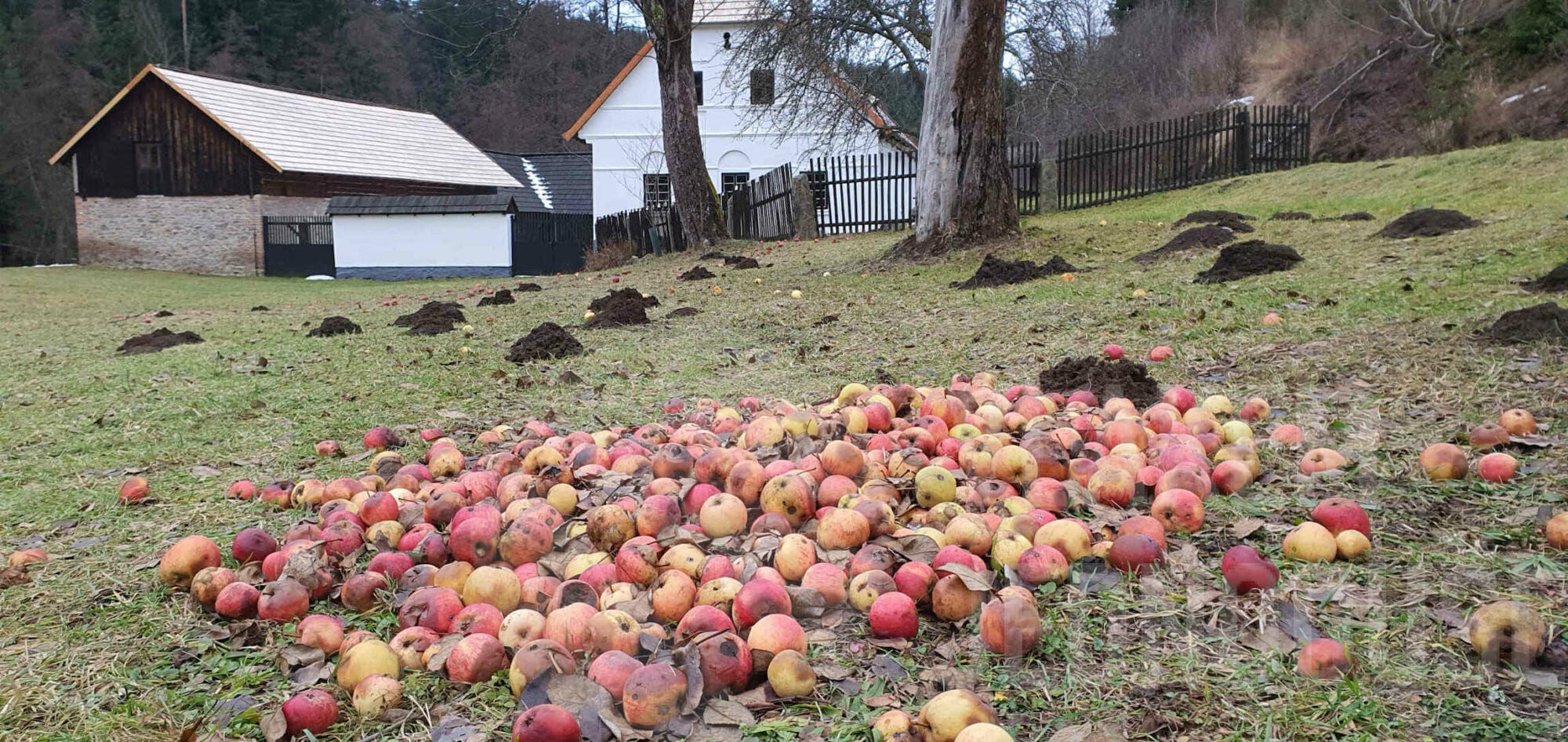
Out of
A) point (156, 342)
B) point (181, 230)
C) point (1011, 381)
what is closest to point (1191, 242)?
point (1011, 381)

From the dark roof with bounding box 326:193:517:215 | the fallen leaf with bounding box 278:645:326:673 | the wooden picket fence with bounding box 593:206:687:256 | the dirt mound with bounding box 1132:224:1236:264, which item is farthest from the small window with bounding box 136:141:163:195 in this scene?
the fallen leaf with bounding box 278:645:326:673

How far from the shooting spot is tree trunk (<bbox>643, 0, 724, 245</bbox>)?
59.6ft

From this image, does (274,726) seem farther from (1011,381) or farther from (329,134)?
(329,134)

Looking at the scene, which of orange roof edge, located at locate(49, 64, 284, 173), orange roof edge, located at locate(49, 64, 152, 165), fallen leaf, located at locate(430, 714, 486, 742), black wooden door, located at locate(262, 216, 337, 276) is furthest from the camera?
orange roof edge, located at locate(49, 64, 152, 165)

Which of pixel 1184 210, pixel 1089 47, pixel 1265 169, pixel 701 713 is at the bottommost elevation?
pixel 701 713

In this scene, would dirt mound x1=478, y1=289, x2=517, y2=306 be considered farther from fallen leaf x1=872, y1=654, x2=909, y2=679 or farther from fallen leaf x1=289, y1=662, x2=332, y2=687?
fallen leaf x1=872, y1=654, x2=909, y2=679

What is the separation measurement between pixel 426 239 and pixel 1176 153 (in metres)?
22.8

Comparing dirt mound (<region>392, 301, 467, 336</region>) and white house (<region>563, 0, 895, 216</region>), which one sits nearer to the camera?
dirt mound (<region>392, 301, 467, 336</region>)

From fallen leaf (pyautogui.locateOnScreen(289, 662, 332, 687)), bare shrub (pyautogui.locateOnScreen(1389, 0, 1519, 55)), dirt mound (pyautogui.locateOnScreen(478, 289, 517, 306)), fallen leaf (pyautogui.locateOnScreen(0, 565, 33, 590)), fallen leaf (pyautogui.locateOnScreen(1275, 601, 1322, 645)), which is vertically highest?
bare shrub (pyautogui.locateOnScreen(1389, 0, 1519, 55))

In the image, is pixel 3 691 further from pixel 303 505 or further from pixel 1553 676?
pixel 1553 676

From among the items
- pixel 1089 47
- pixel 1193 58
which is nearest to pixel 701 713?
pixel 1089 47

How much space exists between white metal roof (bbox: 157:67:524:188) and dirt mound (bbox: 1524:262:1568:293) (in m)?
35.9

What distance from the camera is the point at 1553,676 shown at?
1801 millimetres

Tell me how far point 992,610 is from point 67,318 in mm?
16913
